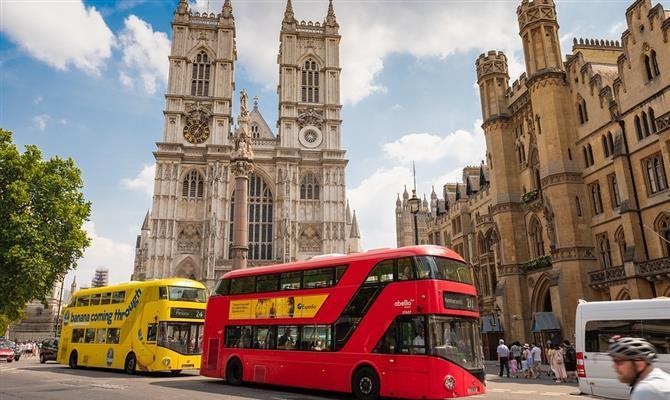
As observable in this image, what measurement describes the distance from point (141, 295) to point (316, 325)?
898 centimetres

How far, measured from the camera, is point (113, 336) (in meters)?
19.8

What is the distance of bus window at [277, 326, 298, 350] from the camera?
13.7 m

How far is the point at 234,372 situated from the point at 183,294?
4.57m

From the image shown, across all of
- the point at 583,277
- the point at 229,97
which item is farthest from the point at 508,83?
the point at 229,97

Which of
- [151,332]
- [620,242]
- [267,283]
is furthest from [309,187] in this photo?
[267,283]

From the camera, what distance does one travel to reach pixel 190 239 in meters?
53.2

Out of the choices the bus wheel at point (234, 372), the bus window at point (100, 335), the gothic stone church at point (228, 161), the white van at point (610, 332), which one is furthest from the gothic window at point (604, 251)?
the gothic stone church at point (228, 161)

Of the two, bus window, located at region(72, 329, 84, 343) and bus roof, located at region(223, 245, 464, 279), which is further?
bus window, located at region(72, 329, 84, 343)

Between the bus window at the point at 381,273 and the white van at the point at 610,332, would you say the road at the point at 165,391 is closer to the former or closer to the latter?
the white van at the point at 610,332

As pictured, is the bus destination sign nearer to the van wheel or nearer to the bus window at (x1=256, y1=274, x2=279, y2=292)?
the bus window at (x1=256, y1=274, x2=279, y2=292)

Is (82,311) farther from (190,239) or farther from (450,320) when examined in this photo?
(190,239)

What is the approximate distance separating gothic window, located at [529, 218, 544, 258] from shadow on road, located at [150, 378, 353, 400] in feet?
60.4

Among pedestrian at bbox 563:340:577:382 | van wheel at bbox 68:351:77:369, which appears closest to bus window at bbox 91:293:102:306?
van wheel at bbox 68:351:77:369

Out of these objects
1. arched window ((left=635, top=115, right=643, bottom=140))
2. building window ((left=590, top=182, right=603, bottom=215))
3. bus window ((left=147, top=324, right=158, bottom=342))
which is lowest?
bus window ((left=147, top=324, right=158, bottom=342))
